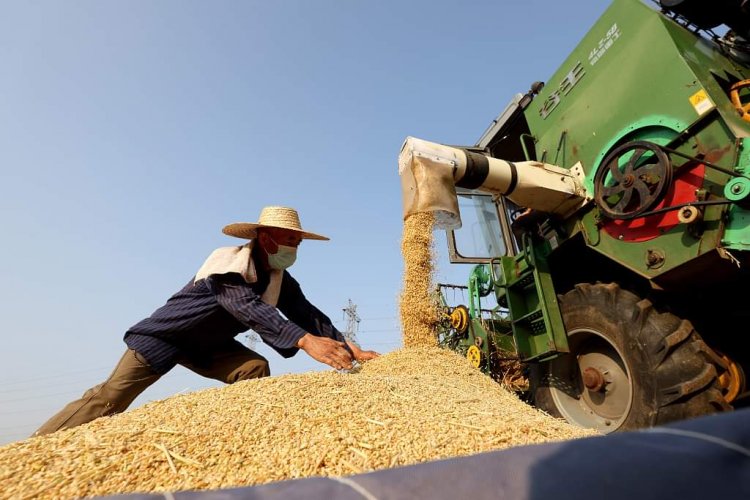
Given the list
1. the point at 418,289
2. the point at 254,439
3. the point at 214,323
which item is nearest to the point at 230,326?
the point at 214,323

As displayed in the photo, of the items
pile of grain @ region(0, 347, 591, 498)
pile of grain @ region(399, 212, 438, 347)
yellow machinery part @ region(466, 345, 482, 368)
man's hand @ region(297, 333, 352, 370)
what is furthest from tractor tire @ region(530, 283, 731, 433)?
man's hand @ region(297, 333, 352, 370)

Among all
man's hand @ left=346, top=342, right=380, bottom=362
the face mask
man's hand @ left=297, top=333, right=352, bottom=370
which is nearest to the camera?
man's hand @ left=297, top=333, right=352, bottom=370

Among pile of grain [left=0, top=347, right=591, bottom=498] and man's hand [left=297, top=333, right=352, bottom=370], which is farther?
man's hand [left=297, top=333, right=352, bottom=370]

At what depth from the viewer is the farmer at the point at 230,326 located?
7.98 feet

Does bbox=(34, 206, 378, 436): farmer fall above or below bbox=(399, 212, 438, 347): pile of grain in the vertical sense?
below

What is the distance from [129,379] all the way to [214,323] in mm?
619

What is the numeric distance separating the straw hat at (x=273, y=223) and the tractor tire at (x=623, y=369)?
7.09 ft

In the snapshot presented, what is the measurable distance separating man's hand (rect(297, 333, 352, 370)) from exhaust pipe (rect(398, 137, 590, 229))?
1.36m

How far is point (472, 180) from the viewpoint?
133 inches

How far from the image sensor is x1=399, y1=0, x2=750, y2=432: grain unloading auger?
92.9 inches

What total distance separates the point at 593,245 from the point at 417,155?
1.48m

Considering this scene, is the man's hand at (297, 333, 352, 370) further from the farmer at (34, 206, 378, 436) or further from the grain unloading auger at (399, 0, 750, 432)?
the grain unloading auger at (399, 0, 750, 432)

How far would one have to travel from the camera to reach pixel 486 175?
3350 millimetres

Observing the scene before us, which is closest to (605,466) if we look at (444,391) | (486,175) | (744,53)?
(444,391)
